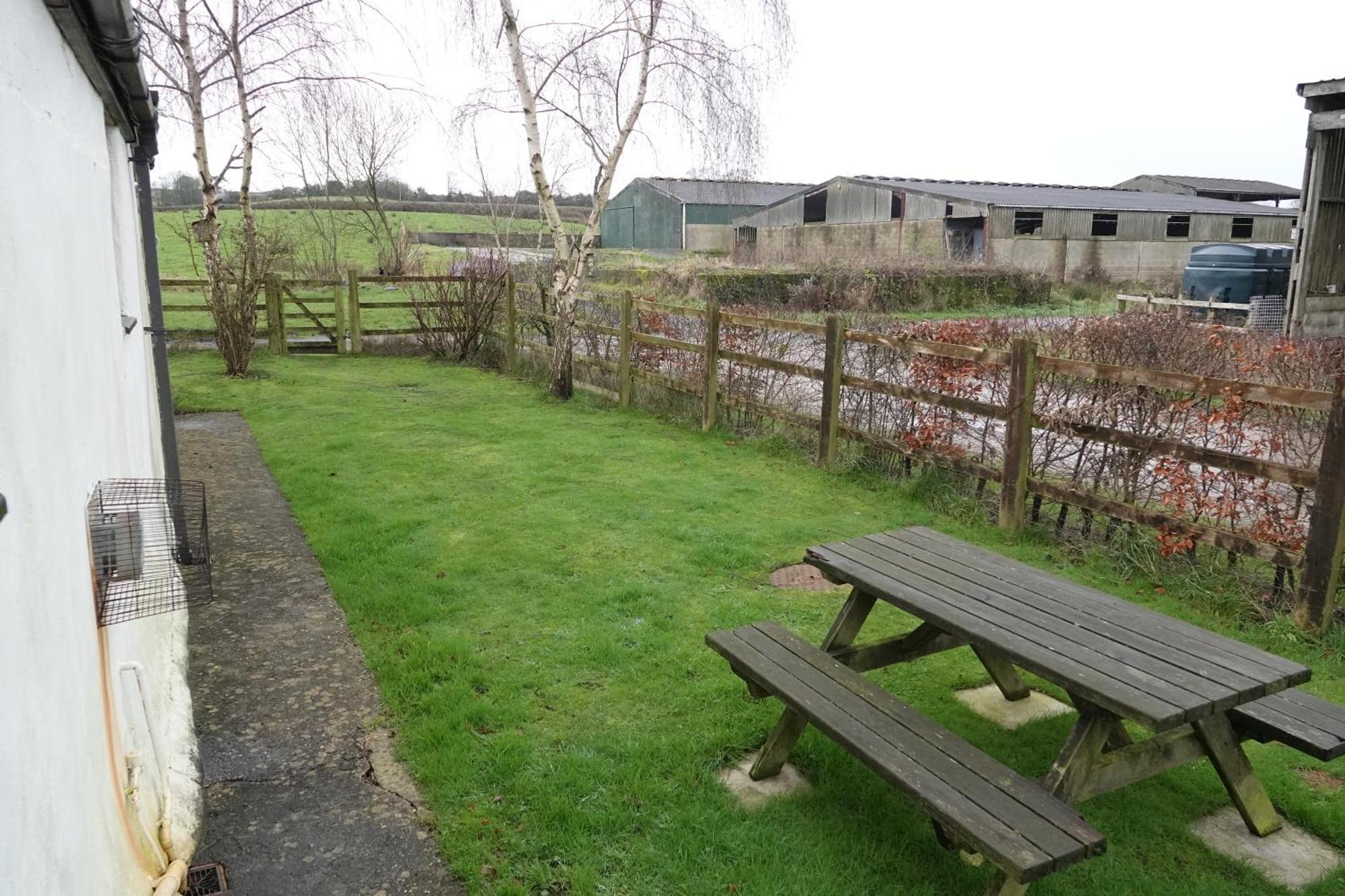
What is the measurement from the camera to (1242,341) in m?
7.72

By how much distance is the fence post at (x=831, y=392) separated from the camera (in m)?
7.82

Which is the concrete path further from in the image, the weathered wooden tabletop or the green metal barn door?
the green metal barn door

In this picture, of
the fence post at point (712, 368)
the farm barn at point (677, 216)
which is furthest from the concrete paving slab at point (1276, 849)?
the farm barn at point (677, 216)

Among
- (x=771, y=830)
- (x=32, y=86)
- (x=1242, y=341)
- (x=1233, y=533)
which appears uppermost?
(x=32, y=86)

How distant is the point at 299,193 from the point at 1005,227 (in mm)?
24543

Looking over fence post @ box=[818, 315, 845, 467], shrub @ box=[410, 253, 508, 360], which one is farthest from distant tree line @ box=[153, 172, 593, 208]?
fence post @ box=[818, 315, 845, 467]

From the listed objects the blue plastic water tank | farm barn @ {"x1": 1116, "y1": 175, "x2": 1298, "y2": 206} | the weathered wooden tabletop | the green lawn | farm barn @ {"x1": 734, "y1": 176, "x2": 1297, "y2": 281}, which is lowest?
the green lawn

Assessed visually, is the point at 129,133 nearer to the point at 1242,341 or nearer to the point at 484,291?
the point at 1242,341

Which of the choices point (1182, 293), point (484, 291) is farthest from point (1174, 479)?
point (1182, 293)

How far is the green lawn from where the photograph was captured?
9.84 feet

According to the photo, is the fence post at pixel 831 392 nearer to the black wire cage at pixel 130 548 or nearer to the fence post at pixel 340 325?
the black wire cage at pixel 130 548

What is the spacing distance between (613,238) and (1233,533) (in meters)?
48.7

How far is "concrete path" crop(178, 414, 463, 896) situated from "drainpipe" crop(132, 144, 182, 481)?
0.72 metres

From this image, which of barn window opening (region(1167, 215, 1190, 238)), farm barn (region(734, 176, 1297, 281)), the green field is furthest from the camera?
barn window opening (region(1167, 215, 1190, 238))
